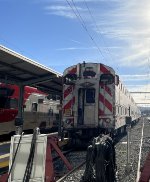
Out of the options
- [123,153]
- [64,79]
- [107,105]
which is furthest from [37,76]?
[123,153]

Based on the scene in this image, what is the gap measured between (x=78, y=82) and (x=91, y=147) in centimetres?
805

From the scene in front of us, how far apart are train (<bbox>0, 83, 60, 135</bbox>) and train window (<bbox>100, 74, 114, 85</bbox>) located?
5.14 meters

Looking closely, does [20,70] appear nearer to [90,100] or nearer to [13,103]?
[90,100]

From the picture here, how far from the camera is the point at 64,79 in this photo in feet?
55.5

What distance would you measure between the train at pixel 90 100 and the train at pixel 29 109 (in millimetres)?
3492

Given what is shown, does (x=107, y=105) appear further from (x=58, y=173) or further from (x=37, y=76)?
(x=58, y=173)

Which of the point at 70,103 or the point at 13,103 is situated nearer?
the point at 70,103

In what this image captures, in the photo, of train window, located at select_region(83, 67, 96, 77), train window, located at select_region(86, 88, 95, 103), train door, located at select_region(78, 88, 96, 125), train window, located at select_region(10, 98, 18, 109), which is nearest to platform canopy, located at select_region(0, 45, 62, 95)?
train window, located at select_region(83, 67, 96, 77)

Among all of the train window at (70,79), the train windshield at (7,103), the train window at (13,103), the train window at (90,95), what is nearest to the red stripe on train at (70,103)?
the train window at (90,95)

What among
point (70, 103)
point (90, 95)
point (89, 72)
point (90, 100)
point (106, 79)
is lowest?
point (70, 103)

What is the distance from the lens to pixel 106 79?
16.5 meters

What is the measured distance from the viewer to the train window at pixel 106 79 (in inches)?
649

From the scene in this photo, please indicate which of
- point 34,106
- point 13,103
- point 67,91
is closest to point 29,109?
point 34,106

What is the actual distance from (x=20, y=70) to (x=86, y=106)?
11.6ft
